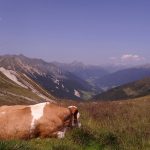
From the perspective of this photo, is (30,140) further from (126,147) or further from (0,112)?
(126,147)

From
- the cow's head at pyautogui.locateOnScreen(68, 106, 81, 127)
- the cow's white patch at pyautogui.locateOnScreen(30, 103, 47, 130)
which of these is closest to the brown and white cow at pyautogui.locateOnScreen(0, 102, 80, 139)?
the cow's white patch at pyautogui.locateOnScreen(30, 103, 47, 130)

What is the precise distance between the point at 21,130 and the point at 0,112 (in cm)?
114

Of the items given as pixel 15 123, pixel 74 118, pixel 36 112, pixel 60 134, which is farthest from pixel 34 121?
pixel 74 118

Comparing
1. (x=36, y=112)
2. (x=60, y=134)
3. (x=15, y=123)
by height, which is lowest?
(x=60, y=134)

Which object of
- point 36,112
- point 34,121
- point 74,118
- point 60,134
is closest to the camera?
point 34,121

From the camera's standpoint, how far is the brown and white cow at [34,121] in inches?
498

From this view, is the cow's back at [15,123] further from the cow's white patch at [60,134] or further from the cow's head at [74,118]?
the cow's head at [74,118]

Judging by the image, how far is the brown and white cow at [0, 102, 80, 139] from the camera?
12648mm

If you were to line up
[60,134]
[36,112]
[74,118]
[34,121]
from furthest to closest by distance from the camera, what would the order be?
[74,118] → [36,112] → [60,134] → [34,121]

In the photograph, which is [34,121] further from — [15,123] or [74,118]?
[74,118]

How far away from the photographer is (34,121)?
1278 centimetres

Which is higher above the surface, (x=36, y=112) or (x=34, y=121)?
(x=36, y=112)

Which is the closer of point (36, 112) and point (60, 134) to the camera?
point (60, 134)

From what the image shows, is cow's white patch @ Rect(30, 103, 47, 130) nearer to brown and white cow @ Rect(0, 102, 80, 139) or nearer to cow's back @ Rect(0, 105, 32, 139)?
brown and white cow @ Rect(0, 102, 80, 139)
